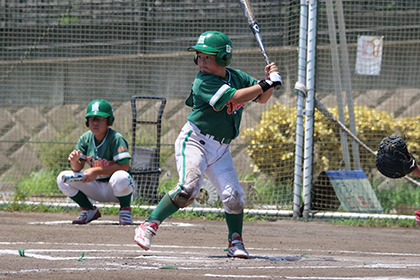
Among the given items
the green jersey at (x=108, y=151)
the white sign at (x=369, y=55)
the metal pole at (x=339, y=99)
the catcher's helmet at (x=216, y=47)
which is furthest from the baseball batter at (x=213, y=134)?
the white sign at (x=369, y=55)

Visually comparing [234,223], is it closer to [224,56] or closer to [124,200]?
[224,56]

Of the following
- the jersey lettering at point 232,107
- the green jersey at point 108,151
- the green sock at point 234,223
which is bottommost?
the green sock at point 234,223

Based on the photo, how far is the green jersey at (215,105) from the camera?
387 cm

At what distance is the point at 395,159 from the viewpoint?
11.3 feet

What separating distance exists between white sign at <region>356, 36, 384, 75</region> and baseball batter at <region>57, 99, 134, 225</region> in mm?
3652

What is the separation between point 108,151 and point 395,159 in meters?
3.41

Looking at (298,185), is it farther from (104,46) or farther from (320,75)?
(104,46)

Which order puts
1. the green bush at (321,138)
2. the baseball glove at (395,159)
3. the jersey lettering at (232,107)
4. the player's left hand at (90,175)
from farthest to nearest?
1. the green bush at (321,138)
2. the player's left hand at (90,175)
3. the jersey lettering at (232,107)
4. the baseball glove at (395,159)

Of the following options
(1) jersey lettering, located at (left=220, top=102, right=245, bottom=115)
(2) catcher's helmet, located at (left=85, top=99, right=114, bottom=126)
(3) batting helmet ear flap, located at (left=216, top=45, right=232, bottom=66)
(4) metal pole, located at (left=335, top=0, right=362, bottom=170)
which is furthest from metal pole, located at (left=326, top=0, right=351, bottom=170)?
(3) batting helmet ear flap, located at (left=216, top=45, right=232, bottom=66)

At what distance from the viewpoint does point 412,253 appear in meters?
4.61

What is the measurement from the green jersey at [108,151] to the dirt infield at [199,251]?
715 mm

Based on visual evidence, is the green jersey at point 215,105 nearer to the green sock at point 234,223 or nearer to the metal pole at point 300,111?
the green sock at point 234,223

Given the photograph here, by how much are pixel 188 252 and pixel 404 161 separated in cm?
179

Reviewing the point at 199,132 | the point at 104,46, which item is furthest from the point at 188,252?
the point at 104,46
